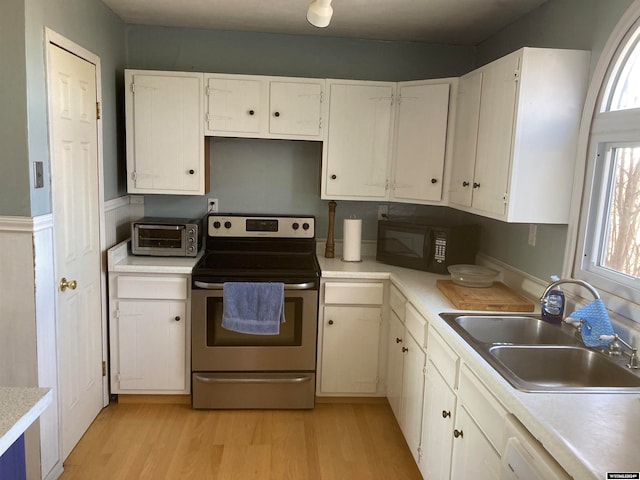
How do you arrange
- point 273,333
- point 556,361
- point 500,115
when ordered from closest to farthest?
point 556,361
point 500,115
point 273,333

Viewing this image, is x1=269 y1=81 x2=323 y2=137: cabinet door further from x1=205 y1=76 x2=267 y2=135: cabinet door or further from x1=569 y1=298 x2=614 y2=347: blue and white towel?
x1=569 y1=298 x2=614 y2=347: blue and white towel

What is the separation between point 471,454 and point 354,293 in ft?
4.72

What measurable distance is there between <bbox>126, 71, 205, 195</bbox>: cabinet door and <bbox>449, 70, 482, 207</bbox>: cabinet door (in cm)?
154

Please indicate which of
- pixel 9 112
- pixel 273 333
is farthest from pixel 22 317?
pixel 273 333

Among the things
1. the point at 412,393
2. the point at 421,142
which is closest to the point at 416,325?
the point at 412,393

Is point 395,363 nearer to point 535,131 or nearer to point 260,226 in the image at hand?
point 260,226

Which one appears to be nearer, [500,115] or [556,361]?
[556,361]

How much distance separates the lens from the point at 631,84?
2.01 m

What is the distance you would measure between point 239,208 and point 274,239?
1.18 feet

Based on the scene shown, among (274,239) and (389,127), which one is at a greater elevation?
(389,127)

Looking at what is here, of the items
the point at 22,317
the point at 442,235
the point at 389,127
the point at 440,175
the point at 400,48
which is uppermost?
the point at 400,48

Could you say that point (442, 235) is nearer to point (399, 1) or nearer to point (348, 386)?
point (348, 386)

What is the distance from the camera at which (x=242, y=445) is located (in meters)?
2.78

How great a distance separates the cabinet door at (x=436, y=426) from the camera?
2068 mm
